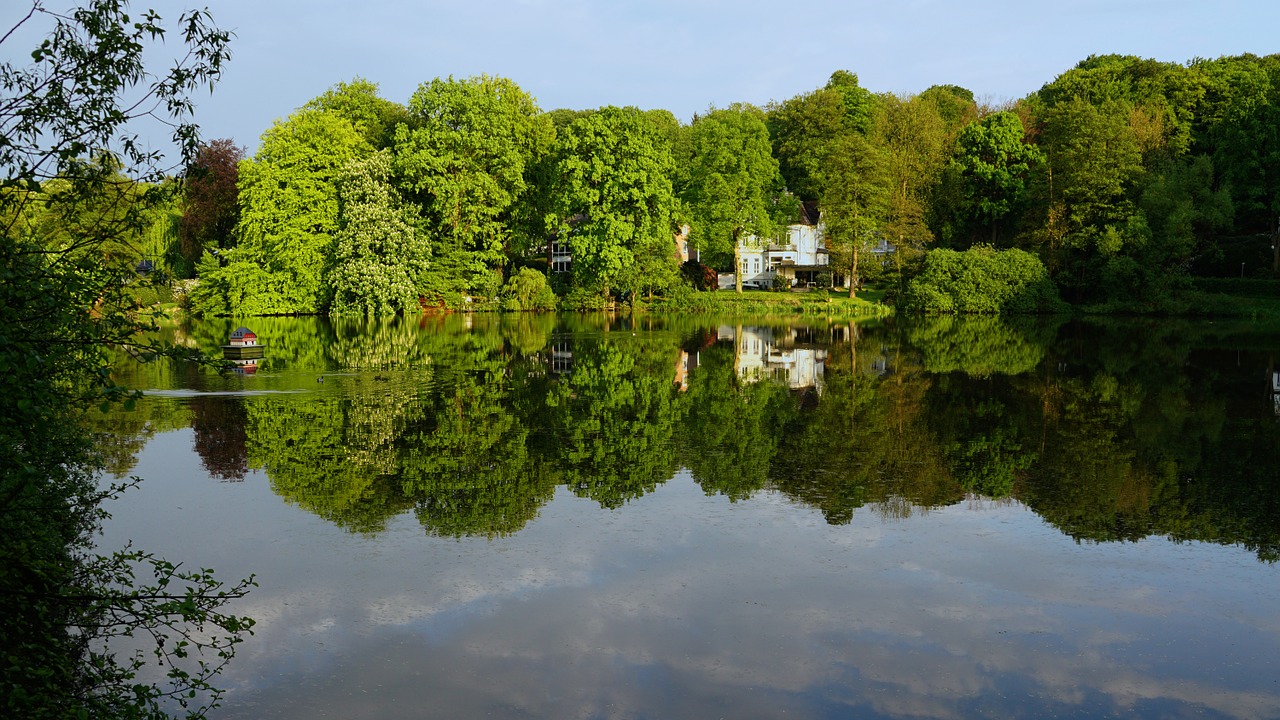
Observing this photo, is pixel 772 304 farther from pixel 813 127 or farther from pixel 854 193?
pixel 813 127

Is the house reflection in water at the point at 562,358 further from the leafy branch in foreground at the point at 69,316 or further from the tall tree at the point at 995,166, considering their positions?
the tall tree at the point at 995,166

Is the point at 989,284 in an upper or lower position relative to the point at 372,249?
lower

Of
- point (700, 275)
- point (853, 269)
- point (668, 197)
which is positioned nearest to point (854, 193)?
point (853, 269)

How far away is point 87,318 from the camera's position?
7.27 meters

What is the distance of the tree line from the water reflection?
26746mm

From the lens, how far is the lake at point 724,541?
975 cm

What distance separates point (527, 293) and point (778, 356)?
34975 mm

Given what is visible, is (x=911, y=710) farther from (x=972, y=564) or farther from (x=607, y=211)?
(x=607, y=211)

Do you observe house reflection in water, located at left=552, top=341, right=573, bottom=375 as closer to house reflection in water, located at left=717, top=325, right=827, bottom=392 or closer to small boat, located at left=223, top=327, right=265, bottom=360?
house reflection in water, located at left=717, top=325, right=827, bottom=392

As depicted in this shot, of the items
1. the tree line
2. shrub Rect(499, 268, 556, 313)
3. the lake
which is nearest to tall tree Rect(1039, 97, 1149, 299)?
the tree line

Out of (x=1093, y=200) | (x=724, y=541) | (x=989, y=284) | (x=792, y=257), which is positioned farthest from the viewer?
(x=792, y=257)

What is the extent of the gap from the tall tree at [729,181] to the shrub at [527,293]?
550 inches

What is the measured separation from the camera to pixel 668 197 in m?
71.5

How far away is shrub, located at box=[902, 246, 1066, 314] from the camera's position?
70.1 m
